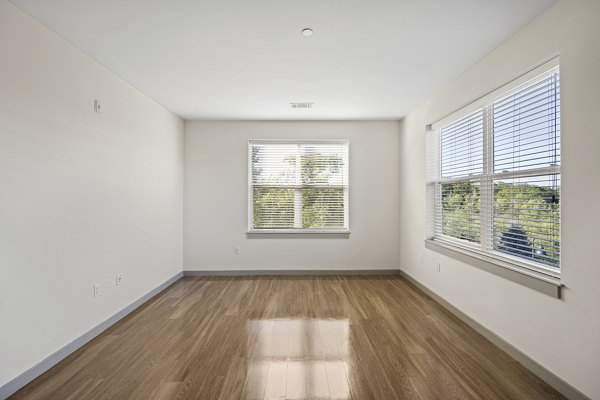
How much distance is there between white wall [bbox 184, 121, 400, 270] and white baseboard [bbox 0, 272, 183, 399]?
1.55 metres

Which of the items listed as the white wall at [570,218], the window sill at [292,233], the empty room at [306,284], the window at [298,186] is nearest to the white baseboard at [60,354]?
the empty room at [306,284]

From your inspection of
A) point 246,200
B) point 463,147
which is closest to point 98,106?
point 246,200

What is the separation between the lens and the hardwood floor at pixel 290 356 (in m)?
2.02

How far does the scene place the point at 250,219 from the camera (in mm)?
5043

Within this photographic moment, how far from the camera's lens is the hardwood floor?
2.02 meters

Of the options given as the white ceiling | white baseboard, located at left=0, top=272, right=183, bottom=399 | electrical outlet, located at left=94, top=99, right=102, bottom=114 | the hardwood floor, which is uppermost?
the white ceiling

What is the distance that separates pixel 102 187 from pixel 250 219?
2.41m

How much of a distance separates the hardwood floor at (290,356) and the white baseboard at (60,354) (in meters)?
0.06

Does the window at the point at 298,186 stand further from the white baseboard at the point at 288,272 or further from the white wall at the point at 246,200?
the white baseboard at the point at 288,272

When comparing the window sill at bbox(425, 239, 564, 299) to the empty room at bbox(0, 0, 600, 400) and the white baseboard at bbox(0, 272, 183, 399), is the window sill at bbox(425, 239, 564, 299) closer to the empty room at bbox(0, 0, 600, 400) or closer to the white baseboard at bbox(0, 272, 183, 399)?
the empty room at bbox(0, 0, 600, 400)

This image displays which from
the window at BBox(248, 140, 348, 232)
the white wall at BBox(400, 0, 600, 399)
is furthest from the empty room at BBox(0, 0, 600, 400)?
the window at BBox(248, 140, 348, 232)

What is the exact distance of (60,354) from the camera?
238 cm

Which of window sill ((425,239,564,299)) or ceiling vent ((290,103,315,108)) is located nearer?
window sill ((425,239,564,299))

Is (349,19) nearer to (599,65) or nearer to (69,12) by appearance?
(599,65)
